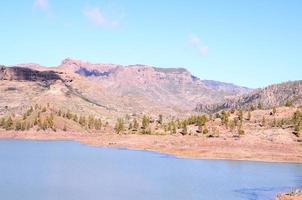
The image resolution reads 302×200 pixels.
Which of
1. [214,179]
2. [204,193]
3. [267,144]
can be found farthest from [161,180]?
[267,144]

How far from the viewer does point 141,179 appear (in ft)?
329

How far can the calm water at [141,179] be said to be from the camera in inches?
3167

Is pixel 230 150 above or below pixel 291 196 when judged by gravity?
above

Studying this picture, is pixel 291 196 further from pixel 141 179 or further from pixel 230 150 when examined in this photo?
pixel 230 150

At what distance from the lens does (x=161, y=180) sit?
100m

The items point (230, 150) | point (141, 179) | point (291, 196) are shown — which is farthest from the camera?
point (230, 150)

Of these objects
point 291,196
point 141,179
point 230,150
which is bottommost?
point 141,179

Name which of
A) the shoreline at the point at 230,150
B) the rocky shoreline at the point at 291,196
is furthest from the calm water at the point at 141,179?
the shoreline at the point at 230,150

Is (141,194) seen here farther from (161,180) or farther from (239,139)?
(239,139)

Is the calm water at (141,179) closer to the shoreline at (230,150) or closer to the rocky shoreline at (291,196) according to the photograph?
the rocky shoreline at (291,196)

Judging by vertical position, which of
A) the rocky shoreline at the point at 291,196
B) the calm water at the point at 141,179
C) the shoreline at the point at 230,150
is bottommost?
the calm water at the point at 141,179

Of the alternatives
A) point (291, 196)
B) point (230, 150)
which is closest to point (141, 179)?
point (291, 196)

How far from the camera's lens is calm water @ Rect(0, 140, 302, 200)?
80.4 metres

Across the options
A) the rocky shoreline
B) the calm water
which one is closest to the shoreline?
the calm water
